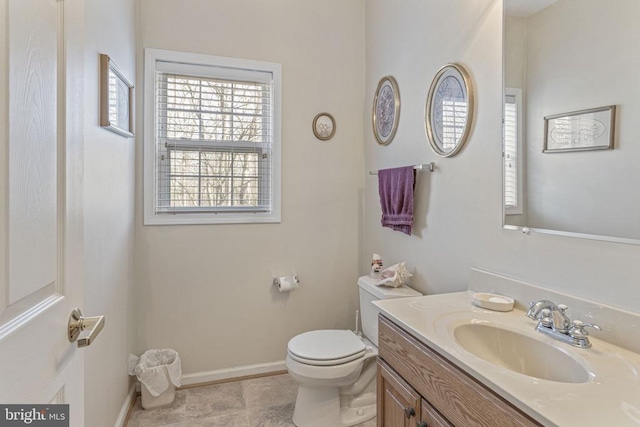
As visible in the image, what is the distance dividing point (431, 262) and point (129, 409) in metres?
1.94

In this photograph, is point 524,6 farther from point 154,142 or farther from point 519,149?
point 154,142

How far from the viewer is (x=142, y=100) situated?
2.17m

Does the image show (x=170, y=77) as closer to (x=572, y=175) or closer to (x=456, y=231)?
(x=456, y=231)

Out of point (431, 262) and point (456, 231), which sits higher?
point (456, 231)

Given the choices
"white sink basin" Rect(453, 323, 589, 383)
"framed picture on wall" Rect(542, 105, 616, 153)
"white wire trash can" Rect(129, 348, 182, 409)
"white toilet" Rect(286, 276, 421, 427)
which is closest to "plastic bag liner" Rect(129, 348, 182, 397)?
"white wire trash can" Rect(129, 348, 182, 409)

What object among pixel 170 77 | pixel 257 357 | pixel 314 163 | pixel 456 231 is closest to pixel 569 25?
pixel 456 231

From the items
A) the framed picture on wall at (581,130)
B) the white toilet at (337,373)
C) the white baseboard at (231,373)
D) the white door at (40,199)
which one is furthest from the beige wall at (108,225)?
the framed picture on wall at (581,130)

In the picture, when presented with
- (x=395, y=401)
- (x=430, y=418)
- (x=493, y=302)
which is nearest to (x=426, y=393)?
(x=430, y=418)

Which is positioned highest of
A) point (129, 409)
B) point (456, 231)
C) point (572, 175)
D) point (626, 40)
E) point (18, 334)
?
point (626, 40)

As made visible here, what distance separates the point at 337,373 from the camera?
5.74 ft

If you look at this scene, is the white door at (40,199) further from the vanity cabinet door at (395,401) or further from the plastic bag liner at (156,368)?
the plastic bag liner at (156,368)

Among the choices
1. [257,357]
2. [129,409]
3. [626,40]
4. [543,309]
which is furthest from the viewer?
[257,357]

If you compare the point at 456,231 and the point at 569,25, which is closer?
the point at 569,25

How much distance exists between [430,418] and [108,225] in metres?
1.56
